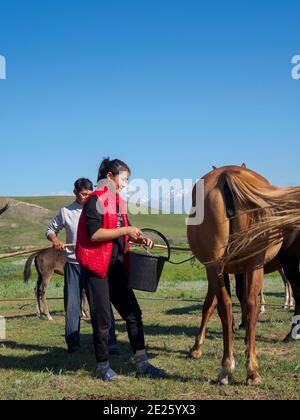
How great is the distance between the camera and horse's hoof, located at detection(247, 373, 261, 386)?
4.94 meters

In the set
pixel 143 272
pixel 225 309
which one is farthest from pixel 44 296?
pixel 225 309

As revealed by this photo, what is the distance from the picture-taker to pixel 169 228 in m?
85.6

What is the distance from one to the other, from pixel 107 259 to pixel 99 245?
163mm

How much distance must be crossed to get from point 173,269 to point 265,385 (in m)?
22.9

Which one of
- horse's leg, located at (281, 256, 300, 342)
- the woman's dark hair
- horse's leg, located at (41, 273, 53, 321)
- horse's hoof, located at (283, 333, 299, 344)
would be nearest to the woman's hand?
the woman's dark hair

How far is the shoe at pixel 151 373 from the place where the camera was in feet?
17.8

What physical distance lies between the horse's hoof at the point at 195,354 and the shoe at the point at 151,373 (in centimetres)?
99

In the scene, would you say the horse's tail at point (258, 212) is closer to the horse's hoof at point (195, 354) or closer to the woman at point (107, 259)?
the woman at point (107, 259)

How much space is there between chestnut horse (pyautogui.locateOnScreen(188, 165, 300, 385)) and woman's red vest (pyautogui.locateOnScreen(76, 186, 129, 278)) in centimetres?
95

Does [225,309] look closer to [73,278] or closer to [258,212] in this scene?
[258,212]

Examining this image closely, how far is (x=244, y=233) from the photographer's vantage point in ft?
16.0

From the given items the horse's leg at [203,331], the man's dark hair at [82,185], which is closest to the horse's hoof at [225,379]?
the horse's leg at [203,331]
